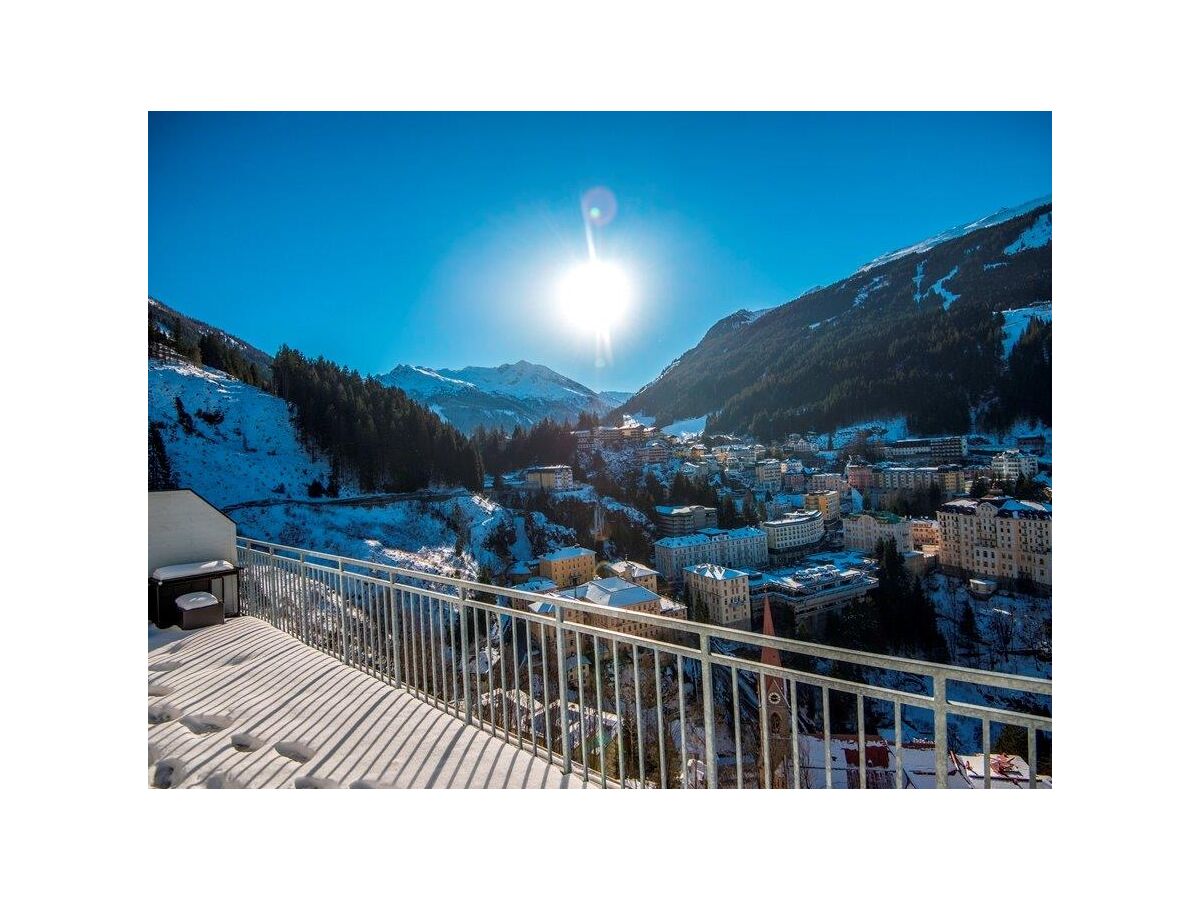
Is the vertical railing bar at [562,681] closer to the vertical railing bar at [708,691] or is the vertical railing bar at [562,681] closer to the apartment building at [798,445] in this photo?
the vertical railing bar at [708,691]

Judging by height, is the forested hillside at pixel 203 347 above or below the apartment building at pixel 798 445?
above

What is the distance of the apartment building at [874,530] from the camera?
778 inches

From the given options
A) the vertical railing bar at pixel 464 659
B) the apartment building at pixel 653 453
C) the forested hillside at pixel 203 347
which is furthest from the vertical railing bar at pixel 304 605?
the apartment building at pixel 653 453

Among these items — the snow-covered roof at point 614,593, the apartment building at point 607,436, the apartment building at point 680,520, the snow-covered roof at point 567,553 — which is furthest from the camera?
the apartment building at point 607,436

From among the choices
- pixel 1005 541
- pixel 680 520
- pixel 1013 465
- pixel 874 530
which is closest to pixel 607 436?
pixel 680 520

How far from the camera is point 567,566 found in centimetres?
1730

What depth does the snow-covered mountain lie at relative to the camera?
1605 cm

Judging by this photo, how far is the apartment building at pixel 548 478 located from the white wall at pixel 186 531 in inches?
596
